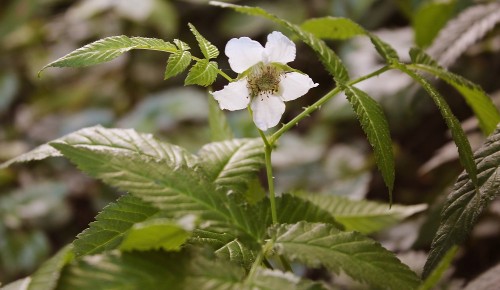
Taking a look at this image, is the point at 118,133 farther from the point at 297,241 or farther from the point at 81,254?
the point at 297,241

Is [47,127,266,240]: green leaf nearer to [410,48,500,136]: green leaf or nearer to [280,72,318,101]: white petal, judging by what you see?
[280,72,318,101]: white petal

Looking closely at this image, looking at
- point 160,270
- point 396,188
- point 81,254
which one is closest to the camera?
point 160,270

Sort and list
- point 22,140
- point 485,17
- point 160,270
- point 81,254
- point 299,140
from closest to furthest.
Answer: point 160,270, point 81,254, point 485,17, point 299,140, point 22,140

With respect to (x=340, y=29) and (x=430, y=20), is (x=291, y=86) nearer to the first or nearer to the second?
(x=340, y=29)

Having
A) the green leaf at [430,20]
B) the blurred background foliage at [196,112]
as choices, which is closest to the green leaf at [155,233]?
the blurred background foliage at [196,112]

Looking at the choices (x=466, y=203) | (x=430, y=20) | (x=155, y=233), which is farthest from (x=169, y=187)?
(x=430, y=20)

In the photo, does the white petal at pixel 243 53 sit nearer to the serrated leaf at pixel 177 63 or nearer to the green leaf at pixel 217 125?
the serrated leaf at pixel 177 63

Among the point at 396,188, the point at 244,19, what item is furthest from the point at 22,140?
the point at 396,188

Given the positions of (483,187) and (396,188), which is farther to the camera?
(396,188)
